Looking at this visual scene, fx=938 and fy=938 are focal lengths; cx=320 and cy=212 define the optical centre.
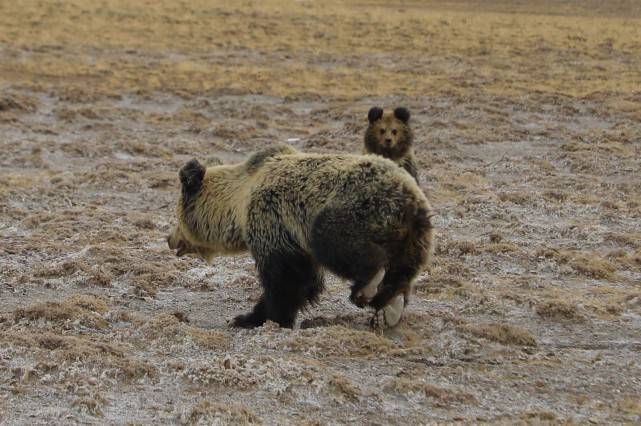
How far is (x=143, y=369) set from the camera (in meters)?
6.53

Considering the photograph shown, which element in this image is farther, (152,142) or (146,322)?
(152,142)

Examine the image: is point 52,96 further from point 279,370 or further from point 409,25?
point 409,25

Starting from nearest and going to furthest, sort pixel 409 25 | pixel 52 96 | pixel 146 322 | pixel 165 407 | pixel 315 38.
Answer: pixel 165 407, pixel 146 322, pixel 52 96, pixel 315 38, pixel 409 25

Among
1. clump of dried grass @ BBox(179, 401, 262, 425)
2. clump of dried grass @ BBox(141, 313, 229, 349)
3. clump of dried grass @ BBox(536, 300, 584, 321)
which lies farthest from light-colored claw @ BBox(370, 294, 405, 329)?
clump of dried grass @ BBox(179, 401, 262, 425)

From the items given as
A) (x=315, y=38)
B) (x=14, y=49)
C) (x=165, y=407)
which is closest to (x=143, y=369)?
(x=165, y=407)

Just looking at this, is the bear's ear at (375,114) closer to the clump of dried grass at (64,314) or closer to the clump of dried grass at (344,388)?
the clump of dried grass at (64,314)

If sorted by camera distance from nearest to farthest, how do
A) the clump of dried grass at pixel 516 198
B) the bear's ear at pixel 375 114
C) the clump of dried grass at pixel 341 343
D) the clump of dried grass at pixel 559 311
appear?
the clump of dried grass at pixel 341 343 → the clump of dried grass at pixel 559 311 → the bear's ear at pixel 375 114 → the clump of dried grass at pixel 516 198

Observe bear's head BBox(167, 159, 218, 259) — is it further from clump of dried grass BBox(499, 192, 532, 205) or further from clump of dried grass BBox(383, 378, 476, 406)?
clump of dried grass BBox(499, 192, 532, 205)

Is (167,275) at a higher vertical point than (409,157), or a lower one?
lower

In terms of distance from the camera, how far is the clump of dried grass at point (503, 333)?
7383mm

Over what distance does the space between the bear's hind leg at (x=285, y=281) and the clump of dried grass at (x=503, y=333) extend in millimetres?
1352

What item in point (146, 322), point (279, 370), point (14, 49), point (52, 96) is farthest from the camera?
point (14, 49)

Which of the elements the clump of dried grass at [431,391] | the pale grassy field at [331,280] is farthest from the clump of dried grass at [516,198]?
the clump of dried grass at [431,391]

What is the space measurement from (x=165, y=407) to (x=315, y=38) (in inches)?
1323
